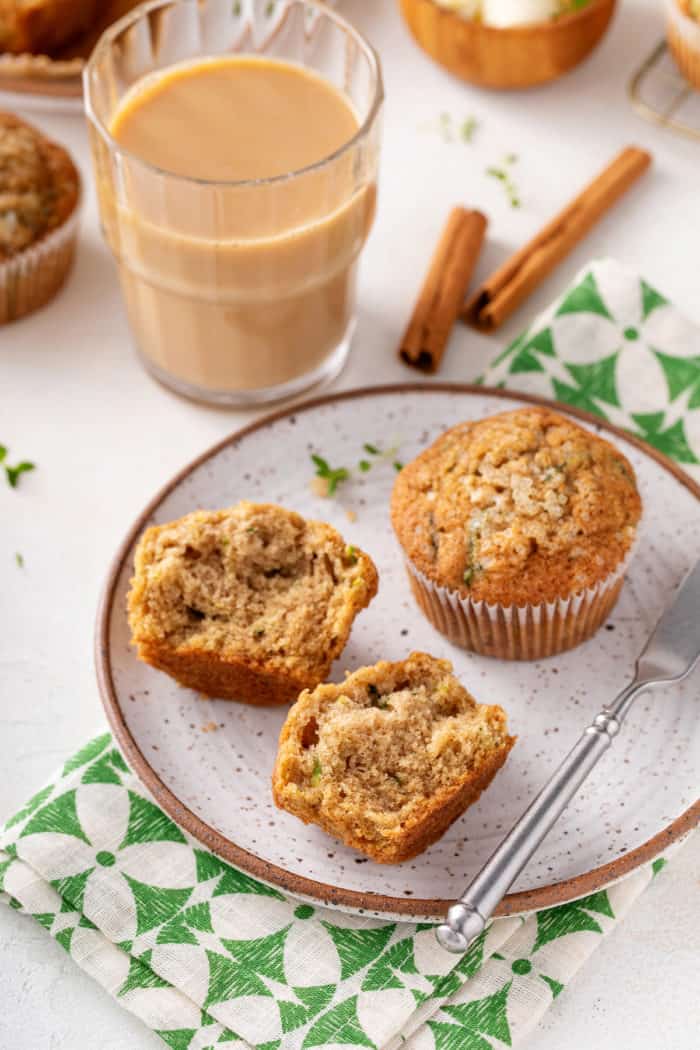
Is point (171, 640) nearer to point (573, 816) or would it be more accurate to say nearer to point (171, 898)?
point (171, 898)

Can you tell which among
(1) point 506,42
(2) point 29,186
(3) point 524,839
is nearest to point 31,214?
(2) point 29,186

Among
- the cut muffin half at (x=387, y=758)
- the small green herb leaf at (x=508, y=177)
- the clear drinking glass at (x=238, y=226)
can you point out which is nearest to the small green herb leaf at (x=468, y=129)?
the small green herb leaf at (x=508, y=177)

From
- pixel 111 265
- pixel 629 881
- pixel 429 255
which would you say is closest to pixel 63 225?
pixel 111 265

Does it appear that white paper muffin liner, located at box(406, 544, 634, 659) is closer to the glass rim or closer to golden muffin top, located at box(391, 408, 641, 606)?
golden muffin top, located at box(391, 408, 641, 606)

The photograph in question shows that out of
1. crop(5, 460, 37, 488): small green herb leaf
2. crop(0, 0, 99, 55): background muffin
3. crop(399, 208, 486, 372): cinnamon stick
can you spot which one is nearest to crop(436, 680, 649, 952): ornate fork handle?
crop(399, 208, 486, 372): cinnamon stick

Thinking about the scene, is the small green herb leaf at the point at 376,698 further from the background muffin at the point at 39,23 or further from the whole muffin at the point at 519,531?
the background muffin at the point at 39,23

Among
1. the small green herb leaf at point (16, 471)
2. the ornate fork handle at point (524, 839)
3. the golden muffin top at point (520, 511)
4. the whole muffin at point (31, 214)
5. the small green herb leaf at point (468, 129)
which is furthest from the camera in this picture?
the small green herb leaf at point (468, 129)
